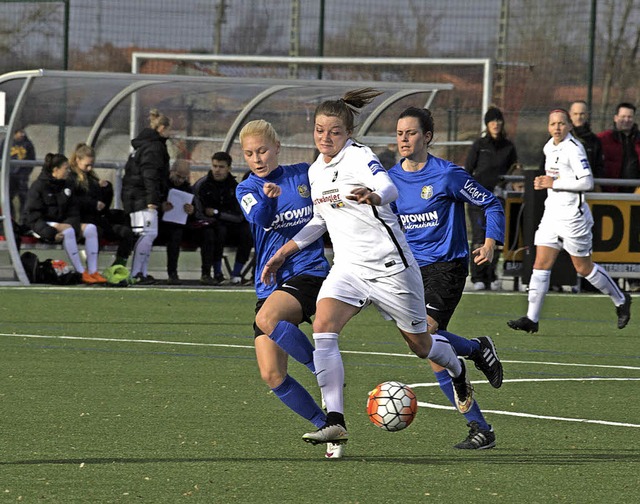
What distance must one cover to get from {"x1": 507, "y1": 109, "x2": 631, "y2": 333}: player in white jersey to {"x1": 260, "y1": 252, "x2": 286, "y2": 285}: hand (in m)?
5.99

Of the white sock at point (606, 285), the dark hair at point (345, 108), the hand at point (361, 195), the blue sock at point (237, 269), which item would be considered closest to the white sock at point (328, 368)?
the hand at point (361, 195)

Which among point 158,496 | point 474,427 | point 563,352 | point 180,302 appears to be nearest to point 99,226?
point 180,302

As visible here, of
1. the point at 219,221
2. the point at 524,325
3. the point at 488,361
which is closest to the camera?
the point at 488,361

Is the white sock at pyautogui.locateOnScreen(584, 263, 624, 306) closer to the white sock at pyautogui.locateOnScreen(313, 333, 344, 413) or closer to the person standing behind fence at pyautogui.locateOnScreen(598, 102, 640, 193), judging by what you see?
Result: the person standing behind fence at pyautogui.locateOnScreen(598, 102, 640, 193)

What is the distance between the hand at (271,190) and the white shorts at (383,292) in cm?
52

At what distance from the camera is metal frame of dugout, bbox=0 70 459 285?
1878 cm

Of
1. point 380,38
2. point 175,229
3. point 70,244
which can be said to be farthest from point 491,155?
point 380,38

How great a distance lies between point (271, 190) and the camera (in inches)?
286

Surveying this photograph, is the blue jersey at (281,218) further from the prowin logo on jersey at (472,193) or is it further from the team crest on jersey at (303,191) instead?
the prowin logo on jersey at (472,193)

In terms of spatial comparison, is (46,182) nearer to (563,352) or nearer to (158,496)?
(563,352)

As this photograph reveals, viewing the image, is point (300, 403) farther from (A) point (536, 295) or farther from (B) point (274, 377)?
(A) point (536, 295)

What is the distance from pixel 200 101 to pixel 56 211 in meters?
3.63

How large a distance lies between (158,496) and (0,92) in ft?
39.2

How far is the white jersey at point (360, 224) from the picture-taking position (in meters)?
6.99
